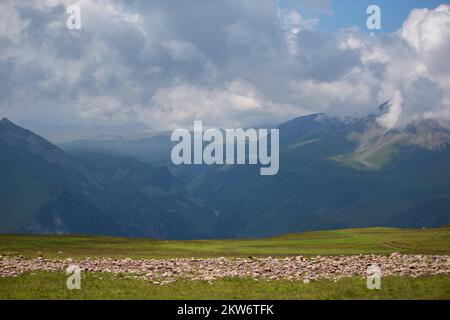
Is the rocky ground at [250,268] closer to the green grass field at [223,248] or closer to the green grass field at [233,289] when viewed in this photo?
the green grass field at [233,289]

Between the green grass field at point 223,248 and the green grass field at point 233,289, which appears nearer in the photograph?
the green grass field at point 233,289

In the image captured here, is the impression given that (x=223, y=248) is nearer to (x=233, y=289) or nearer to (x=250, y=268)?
(x=250, y=268)

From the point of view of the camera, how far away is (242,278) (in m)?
47.0

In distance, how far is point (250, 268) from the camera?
53.0 m

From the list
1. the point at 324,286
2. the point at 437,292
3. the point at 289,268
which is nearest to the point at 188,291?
the point at 324,286

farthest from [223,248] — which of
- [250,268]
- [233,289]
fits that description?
[233,289]

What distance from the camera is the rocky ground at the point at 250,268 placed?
47.5 meters

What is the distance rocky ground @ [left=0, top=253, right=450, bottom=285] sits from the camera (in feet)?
156

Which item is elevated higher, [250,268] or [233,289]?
[250,268]

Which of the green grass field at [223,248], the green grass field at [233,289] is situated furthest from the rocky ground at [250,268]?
the green grass field at [223,248]

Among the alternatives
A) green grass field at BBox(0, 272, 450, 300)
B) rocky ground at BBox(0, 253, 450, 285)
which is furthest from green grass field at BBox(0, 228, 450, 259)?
green grass field at BBox(0, 272, 450, 300)
